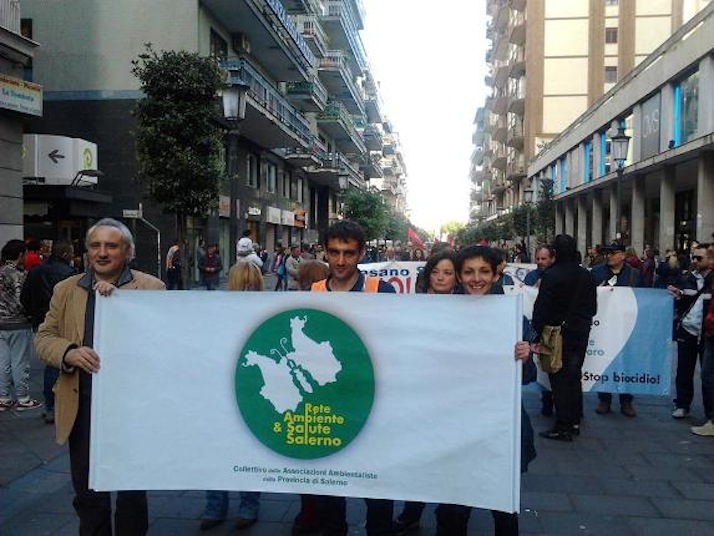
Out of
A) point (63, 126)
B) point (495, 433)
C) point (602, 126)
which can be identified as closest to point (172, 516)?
point (495, 433)

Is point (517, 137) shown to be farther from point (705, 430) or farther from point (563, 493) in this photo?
point (563, 493)

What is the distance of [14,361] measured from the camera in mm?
7344

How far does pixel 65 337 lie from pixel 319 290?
1.30 m

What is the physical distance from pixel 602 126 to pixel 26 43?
25.9m

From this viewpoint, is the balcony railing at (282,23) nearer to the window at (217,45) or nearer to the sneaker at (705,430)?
the window at (217,45)

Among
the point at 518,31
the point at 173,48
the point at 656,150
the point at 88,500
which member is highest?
the point at 518,31

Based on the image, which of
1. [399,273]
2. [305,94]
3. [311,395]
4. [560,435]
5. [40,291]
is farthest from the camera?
[305,94]

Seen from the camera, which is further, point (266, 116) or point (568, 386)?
point (266, 116)

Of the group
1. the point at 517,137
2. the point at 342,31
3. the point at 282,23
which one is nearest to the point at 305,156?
the point at 282,23

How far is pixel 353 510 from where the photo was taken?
185 inches

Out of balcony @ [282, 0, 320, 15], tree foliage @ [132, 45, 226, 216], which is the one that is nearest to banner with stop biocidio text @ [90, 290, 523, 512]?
tree foliage @ [132, 45, 226, 216]

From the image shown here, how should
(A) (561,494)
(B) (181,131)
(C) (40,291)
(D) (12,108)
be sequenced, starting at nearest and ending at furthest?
(A) (561,494)
(C) (40,291)
(D) (12,108)
(B) (181,131)

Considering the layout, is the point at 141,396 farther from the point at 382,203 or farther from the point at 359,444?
the point at 382,203

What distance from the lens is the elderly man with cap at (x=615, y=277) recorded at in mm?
7664
